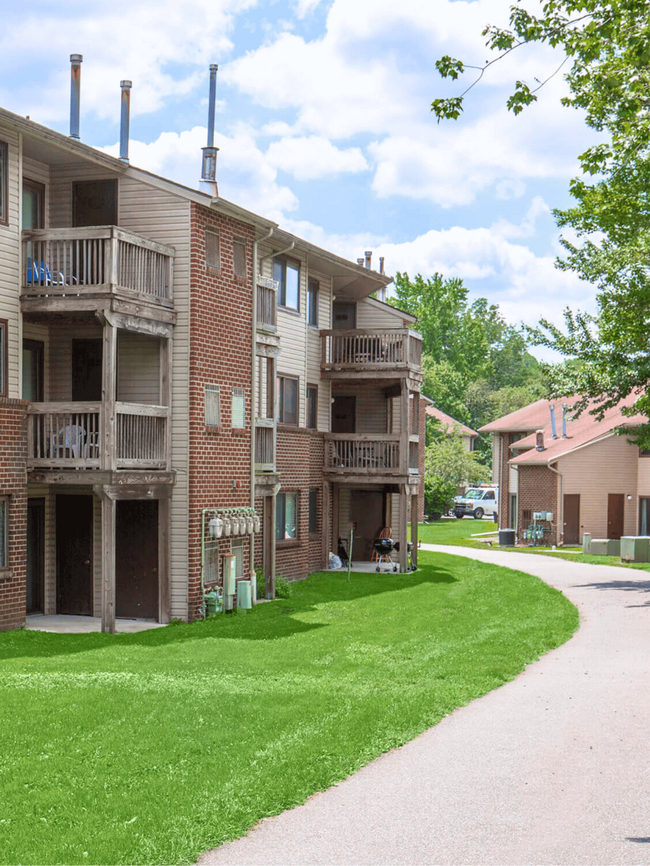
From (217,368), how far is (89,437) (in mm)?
3637

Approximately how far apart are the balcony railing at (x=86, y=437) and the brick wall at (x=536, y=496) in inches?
1185

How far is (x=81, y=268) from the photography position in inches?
779

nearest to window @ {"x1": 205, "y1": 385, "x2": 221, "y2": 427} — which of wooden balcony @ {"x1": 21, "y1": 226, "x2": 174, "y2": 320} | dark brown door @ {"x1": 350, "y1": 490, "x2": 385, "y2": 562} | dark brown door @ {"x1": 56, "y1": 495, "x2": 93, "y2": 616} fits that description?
wooden balcony @ {"x1": 21, "y1": 226, "x2": 174, "y2": 320}

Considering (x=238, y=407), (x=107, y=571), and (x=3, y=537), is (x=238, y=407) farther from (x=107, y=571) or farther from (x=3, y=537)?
(x=3, y=537)

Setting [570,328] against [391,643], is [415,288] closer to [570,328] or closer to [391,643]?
[570,328]

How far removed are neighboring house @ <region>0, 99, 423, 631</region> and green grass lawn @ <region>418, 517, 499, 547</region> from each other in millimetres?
24129

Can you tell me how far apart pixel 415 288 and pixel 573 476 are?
5227 centimetres

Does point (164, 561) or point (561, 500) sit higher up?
point (561, 500)

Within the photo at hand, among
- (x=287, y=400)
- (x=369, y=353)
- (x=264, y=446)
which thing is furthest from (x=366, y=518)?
(x=264, y=446)

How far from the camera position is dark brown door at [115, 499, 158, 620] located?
20938 mm

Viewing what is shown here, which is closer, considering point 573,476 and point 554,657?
point 554,657

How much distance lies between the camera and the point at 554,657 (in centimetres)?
1560

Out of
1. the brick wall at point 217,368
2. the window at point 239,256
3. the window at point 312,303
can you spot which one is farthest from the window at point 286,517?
the window at point 239,256

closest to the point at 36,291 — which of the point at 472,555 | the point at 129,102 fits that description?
the point at 129,102
